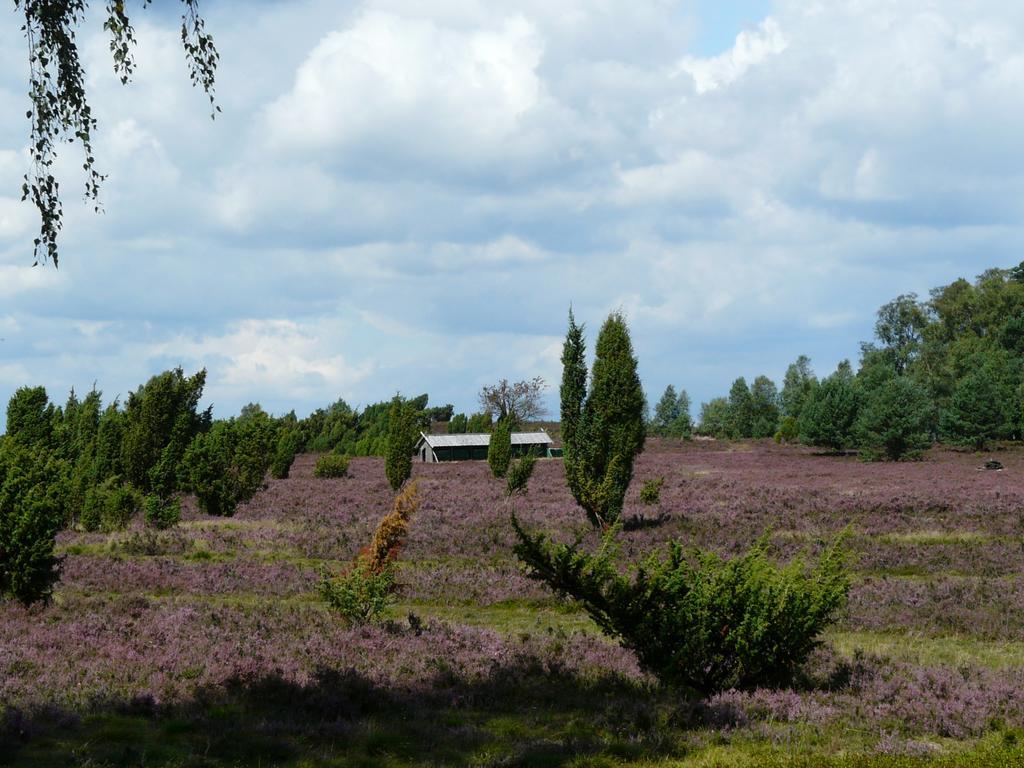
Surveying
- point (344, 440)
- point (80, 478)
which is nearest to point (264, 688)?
point (80, 478)

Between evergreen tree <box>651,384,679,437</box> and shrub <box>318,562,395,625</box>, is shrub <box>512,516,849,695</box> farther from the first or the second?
evergreen tree <box>651,384,679,437</box>

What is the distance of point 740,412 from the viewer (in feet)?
403

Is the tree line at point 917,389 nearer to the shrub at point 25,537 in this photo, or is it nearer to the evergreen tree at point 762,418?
the evergreen tree at point 762,418

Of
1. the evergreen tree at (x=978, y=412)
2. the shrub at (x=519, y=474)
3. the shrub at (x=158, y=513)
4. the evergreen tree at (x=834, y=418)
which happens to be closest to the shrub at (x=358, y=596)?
the shrub at (x=158, y=513)

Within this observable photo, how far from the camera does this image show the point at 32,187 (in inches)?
350

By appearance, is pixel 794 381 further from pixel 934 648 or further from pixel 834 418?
pixel 934 648

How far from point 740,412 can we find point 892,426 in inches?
2118

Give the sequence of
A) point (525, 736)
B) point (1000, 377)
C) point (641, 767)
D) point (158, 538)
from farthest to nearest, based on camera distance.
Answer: point (1000, 377) → point (158, 538) → point (525, 736) → point (641, 767)

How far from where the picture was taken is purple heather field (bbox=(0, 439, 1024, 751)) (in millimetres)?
11461

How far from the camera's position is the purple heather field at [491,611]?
11.5m

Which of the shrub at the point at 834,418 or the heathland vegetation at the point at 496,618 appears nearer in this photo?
the heathland vegetation at the point at 496,618

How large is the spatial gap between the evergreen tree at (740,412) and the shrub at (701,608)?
11078cm

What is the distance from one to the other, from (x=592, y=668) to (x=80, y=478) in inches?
1171

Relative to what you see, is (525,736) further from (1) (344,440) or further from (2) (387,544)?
(1) (344,440)
